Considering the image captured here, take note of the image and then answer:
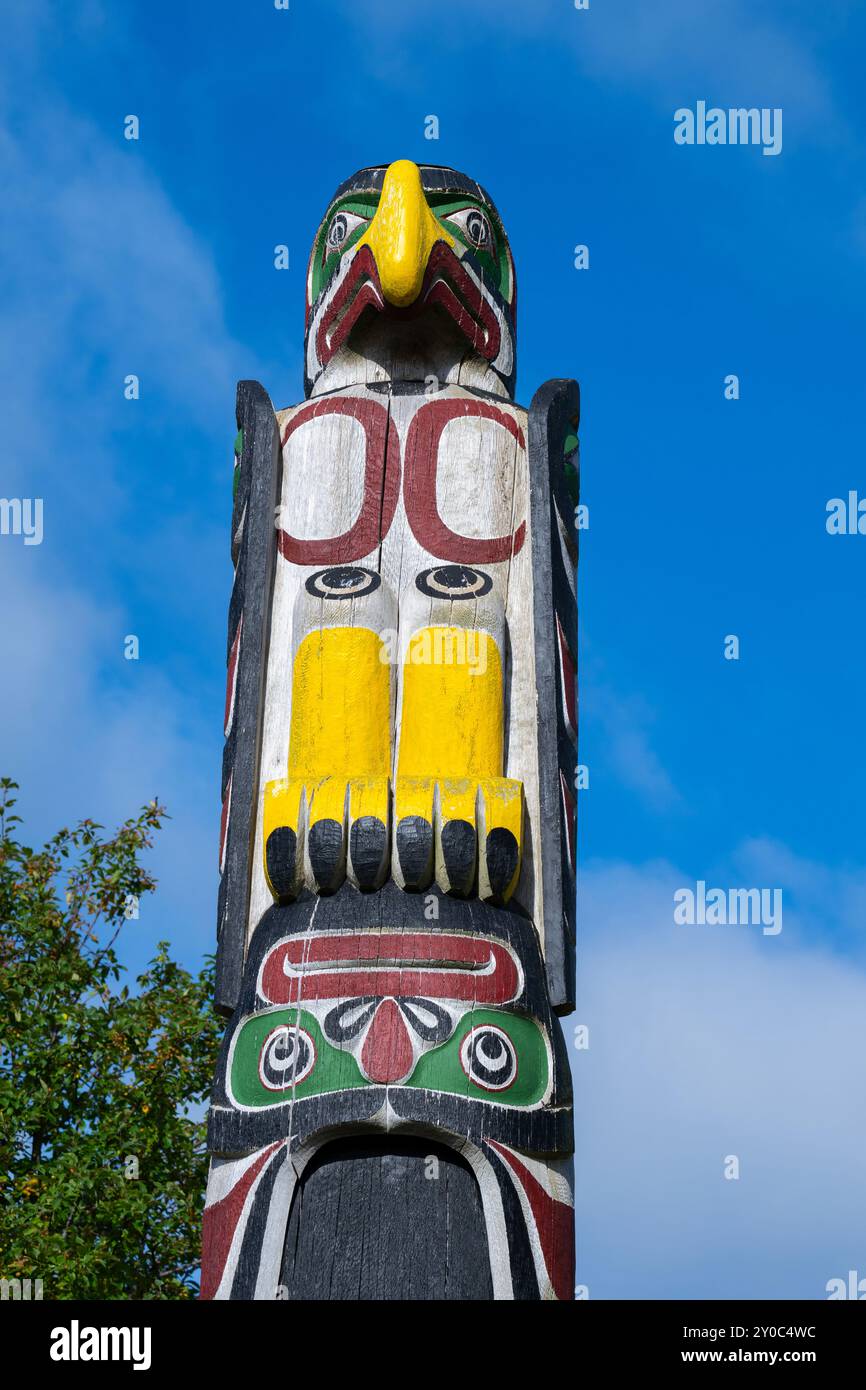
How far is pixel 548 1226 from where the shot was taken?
17.3 ft

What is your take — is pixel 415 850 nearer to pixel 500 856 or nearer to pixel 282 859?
pixel 500 856

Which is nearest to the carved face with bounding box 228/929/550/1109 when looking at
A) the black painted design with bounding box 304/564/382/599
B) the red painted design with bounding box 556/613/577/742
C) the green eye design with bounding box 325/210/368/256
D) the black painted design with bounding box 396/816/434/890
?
the black painted design with bounding box 396/816/434/890

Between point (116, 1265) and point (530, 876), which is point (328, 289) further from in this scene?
point (116, 1265)

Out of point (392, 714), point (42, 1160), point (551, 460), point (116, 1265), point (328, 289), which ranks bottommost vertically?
point (116, 1265)

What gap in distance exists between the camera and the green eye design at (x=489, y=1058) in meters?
5.33

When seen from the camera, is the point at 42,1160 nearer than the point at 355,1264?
No

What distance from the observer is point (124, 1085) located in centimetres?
984

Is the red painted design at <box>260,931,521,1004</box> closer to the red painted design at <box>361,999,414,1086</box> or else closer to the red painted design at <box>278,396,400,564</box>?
the red painted design at <box>361,999,414,1086</box>

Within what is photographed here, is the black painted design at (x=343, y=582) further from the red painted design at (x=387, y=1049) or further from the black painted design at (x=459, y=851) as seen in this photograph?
the red painted design at (x=387, y=1049)

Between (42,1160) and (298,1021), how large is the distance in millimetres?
4843

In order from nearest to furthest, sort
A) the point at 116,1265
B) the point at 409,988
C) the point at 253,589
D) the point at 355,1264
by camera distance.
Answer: the point at 355,1264 < the point at 409,988 < the point at 253,589 < the point at 116,1265

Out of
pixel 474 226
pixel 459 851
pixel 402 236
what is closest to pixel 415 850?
pixel 459 851

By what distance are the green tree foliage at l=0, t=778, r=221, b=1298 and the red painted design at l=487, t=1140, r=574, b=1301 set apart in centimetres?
428
